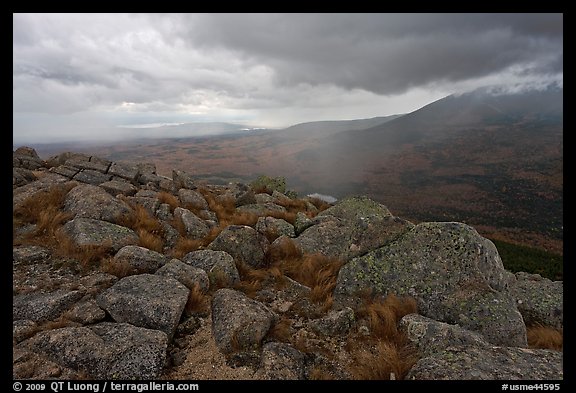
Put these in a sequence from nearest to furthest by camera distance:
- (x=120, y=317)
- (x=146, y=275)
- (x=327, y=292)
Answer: (x=120, y=317)
(x=146, y=275)
(x=327, y=292)

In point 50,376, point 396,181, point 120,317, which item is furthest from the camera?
point 396,181

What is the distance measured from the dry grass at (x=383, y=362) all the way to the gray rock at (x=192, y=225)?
6.94 m

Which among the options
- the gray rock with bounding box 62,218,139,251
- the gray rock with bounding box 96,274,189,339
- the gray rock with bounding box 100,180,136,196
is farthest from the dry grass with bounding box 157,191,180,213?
the gray rock with bounding box 96,274,189,339

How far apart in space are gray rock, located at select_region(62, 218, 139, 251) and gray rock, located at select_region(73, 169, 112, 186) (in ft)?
18.8

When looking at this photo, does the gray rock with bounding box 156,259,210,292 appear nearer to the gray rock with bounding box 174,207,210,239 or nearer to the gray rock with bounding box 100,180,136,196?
the gray rock with bounding box 174,207,210,239

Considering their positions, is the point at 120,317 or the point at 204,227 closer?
the point at 120,317

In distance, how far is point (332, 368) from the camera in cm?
497

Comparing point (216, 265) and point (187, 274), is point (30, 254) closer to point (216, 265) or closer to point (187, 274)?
point (187, 274)

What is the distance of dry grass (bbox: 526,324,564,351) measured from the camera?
19.8ft

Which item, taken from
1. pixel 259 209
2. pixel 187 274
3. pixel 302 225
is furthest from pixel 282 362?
pixel 259 209

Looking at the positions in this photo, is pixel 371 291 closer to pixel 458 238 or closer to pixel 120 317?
pixel 458 238
